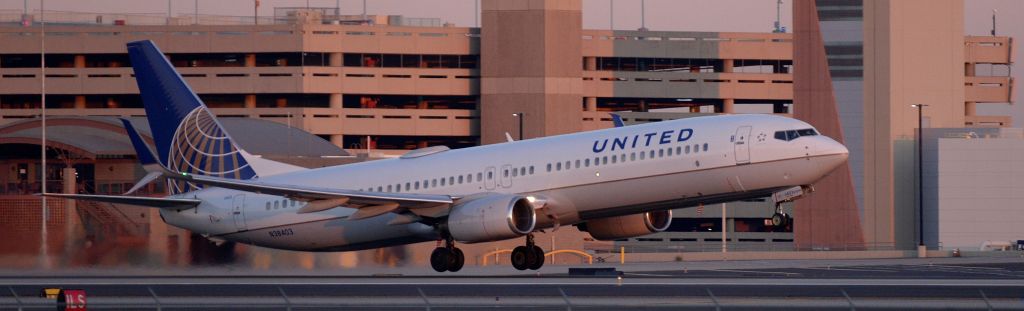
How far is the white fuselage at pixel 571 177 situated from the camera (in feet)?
159

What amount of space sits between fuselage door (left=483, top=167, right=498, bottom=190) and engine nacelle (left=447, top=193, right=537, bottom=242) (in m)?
1.03

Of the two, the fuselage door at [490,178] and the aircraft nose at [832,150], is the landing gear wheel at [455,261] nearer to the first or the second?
the fuselage door at [490,178]

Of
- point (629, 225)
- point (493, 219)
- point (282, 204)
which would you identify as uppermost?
point (282, 204)

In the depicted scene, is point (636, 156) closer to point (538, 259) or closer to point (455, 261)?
point (538, 259)

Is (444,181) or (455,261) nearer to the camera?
(455,261)

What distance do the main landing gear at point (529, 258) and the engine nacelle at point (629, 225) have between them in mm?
2048

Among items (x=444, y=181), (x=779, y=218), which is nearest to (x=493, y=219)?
(x=444, y=181)

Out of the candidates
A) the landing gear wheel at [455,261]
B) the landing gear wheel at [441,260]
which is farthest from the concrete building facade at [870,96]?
the landing gear wheel at [441,260]

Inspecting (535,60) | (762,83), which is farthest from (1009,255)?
(762,83)

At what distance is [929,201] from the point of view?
4658 inches

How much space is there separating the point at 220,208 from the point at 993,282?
2519 centimetres

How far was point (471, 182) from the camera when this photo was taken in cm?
5341

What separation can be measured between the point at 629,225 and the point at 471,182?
5.24 meters

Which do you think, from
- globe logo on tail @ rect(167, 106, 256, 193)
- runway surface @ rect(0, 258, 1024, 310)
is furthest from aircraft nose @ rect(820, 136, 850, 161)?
globe logo on tail @ rect(167, 106, 256, 193)
